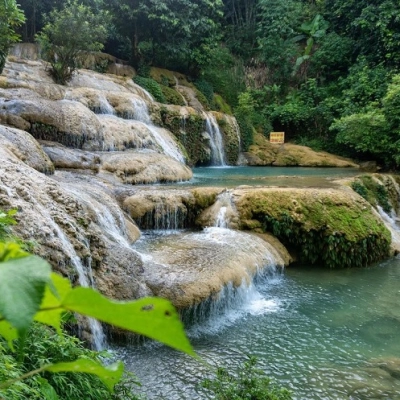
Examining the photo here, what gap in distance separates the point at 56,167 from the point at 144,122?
5607 millimetres

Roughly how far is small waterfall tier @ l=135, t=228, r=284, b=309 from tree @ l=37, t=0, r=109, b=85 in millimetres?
9026

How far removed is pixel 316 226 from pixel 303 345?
346 centimetres

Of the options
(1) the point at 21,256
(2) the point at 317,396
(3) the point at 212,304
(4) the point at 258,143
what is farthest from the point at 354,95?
(1) the point at 21,256

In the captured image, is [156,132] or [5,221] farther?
[156,132]

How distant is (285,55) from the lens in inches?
901

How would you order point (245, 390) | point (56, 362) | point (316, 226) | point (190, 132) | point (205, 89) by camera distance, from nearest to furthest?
point (56, 362), point (245, 390), point (316, 226), point (190, 132), point (205, 89)

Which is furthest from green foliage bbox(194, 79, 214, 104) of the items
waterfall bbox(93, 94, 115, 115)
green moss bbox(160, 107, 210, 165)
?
waterfall bbox(93, 94, 115, 115)

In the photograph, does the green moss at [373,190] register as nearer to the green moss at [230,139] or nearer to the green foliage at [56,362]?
the green moss at [230,139]

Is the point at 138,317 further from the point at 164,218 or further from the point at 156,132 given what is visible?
the point at 156,132

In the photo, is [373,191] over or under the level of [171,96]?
under

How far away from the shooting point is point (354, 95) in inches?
705

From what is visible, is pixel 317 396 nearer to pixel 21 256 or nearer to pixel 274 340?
pixel 274 340

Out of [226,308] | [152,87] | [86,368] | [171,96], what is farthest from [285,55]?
[86,368]

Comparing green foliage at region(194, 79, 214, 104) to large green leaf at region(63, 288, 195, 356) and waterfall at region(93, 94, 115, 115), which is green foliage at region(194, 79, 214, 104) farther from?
large green leaf at region(63, 288, 195, 356)
